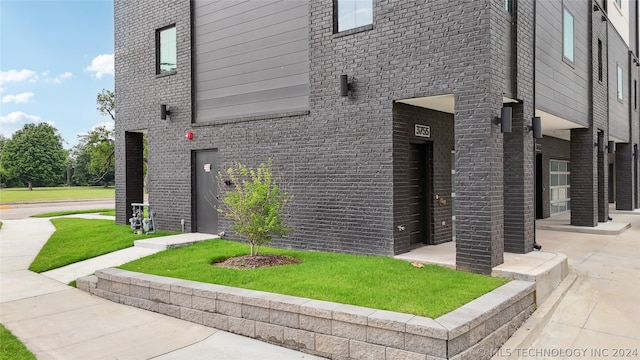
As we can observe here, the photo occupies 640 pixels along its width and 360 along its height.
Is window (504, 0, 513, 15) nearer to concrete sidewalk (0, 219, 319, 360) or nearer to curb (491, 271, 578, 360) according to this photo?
curb (491, 271, 578, 360)

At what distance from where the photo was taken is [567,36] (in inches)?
444

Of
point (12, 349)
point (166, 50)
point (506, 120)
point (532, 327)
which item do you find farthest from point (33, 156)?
point (532, 327)

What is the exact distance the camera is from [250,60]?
10.2 m

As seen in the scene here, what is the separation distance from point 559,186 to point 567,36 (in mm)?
9189

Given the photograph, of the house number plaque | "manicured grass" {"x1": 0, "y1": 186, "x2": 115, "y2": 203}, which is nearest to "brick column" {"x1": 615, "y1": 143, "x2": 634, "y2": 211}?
the house number plaque

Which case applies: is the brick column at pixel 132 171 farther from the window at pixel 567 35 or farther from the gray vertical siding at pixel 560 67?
the window at pixel 567 35

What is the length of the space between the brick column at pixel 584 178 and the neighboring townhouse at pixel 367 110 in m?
0.04

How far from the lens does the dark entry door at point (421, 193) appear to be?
9258 millimetres

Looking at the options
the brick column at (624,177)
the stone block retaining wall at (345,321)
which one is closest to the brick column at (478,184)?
the stone block retaining wall at (345,321)

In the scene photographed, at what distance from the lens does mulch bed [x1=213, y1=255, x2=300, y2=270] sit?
291 inches

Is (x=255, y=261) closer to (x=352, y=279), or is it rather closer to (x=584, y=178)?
(x=352, y=279)

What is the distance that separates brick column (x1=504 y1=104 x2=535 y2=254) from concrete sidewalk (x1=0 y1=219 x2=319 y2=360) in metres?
5.16

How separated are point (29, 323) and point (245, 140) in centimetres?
554

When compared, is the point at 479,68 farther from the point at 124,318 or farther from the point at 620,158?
the point at 620,158
